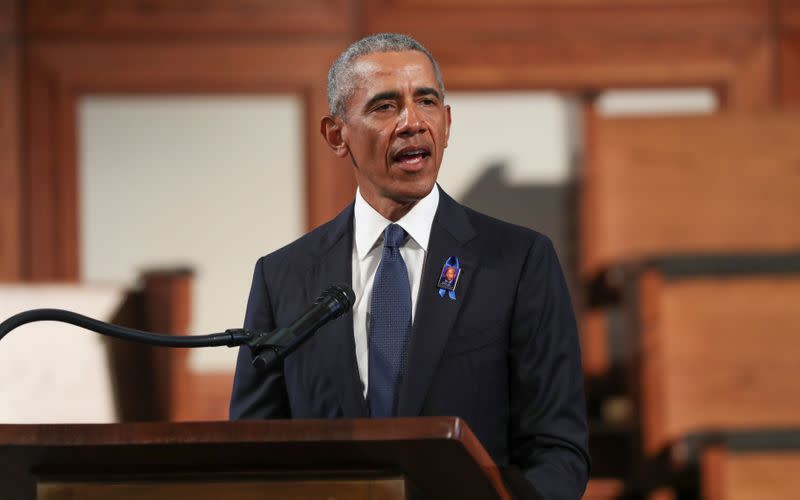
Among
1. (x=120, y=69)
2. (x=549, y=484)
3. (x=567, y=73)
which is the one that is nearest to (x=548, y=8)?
(x=567, y=73)

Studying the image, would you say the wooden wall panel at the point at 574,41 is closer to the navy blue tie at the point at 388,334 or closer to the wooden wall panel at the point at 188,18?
the wooden wall panel at the point at 188,18

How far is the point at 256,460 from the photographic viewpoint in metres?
0.63

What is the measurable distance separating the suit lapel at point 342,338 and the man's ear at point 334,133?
0.06 meters

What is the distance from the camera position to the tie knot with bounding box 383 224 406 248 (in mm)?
892

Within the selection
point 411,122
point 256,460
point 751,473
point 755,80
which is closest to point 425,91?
point 411,122

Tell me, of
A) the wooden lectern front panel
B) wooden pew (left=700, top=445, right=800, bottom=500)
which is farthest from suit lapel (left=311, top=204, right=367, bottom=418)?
wooden pew (left=700, top=445, right=800, bottom=500)

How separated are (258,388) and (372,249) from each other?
14cm

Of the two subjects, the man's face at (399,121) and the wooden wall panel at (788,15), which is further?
the wooden wall panel at (788,15)

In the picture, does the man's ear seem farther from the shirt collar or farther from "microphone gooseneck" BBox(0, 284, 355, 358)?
"microphone gooseneck" BBox(0, 284, 355, 358)

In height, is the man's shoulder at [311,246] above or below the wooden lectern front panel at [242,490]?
above

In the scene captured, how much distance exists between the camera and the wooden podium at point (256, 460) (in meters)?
0.60

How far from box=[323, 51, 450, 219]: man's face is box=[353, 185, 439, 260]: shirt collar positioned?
0.05ft

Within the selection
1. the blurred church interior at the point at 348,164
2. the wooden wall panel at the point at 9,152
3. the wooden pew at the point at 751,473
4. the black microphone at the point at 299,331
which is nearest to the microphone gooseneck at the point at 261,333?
the black microphone at the point at 299,331

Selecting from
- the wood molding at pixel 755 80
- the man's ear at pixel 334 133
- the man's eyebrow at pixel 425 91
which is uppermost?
the wood molding at pixel 755 80
